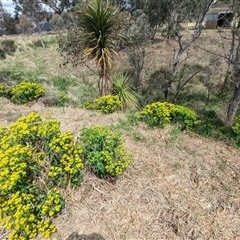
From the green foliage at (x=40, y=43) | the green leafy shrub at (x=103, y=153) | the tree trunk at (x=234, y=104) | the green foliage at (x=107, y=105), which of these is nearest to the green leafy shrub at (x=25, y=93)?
the green foliage at (x=107, y=105)

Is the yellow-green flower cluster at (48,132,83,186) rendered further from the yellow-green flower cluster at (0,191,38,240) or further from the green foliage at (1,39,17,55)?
the green foliage at (1,39,17,55)

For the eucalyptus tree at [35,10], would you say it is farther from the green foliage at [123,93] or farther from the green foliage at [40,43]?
the green foliage at [123,93]

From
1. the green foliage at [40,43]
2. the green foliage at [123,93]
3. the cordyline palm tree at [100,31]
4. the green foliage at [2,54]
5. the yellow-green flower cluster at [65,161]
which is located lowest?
the green foliage at [2,54]

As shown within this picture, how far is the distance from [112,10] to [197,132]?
11.3 feet

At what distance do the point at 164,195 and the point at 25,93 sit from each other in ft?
16.1

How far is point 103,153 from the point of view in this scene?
248 cm

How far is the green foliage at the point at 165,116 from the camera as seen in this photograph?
4.05 meters

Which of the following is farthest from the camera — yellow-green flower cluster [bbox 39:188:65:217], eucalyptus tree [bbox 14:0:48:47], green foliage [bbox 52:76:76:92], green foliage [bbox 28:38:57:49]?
eucalyptus tree [bbox 14:0:48:47]

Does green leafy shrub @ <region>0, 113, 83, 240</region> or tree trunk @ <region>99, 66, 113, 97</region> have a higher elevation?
green leafy shrub @ <region>0, 113, 83, 240</region>

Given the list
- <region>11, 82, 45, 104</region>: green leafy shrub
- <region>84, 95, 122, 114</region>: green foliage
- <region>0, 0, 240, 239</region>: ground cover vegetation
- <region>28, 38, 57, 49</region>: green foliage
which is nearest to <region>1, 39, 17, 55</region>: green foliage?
<region>28, 38, 57, 49</region>: green foliage

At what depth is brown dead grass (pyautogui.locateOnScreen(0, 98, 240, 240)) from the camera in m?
2.26

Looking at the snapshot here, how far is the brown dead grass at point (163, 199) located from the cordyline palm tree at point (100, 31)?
2709 mm

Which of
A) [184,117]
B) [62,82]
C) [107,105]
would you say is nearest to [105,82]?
[107,105]

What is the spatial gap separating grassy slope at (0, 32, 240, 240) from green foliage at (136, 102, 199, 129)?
0.21m
